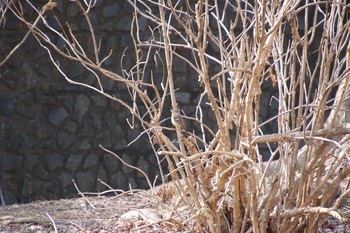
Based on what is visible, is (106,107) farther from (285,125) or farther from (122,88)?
(285,125)

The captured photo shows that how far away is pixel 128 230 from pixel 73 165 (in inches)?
159

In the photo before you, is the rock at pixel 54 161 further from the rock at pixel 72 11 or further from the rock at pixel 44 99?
the rock at pixel 72 11

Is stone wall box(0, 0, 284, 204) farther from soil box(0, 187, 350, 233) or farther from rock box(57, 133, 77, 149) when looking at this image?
soil box(0, 187, 350, 233)

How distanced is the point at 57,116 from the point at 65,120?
0.09 m

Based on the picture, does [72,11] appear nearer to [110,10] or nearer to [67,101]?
[110,10]

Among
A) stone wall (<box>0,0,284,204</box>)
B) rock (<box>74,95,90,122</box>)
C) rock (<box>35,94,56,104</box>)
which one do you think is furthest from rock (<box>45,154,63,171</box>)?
rock (<box>35,94,56,104</box>)

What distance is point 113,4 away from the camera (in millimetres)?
7359

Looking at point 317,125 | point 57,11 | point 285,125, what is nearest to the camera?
point 317,125

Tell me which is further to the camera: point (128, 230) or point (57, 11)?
point (57, 11)

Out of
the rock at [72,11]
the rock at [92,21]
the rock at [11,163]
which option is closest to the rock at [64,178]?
the rock at [11,163]

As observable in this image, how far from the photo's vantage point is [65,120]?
24.2 feet

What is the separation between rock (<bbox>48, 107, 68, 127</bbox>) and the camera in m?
7.32

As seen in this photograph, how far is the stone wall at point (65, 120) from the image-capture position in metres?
7.24

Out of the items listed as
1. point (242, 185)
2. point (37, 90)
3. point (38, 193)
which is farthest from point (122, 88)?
point (242, 185)
